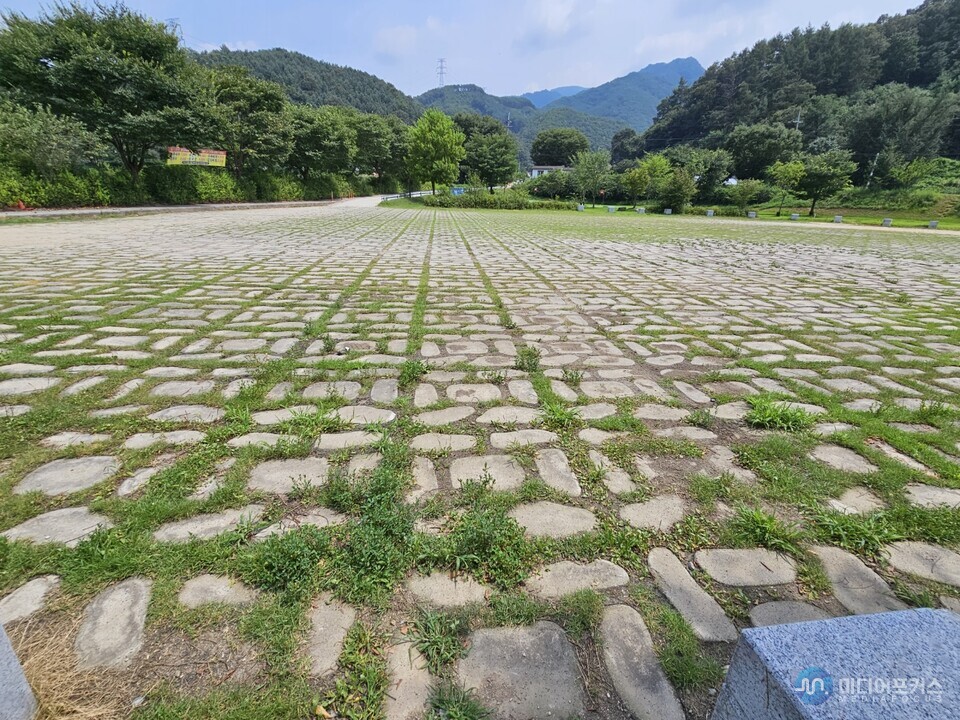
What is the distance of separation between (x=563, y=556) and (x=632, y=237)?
49.1ft

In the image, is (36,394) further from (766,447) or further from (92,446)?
(766,447)

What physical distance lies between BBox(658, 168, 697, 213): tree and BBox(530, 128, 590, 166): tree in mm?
52385

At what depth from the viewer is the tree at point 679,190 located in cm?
3778

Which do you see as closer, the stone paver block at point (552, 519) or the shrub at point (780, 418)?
the stone paver block at point (552, 519)

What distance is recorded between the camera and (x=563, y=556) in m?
1.68

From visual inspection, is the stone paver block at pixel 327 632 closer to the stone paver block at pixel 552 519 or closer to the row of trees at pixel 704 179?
the stone paver block at pixel 552 519

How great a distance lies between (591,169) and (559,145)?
5280 cm

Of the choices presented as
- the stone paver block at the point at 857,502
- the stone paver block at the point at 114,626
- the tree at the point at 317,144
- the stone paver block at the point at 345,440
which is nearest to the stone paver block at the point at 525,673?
the stone paver block at the point at 114,626

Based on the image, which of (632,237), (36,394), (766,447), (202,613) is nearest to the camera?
(202,613)

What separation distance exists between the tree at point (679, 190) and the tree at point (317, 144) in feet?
90.6

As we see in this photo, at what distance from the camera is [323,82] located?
268 feet

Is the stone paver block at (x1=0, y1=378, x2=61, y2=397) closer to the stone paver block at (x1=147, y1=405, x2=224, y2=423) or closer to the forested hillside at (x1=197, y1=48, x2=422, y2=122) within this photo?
the stone paver block at (x1=147, y1=405, x2=224, y2=423)

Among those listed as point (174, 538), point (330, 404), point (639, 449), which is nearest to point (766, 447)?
point (639, 449)

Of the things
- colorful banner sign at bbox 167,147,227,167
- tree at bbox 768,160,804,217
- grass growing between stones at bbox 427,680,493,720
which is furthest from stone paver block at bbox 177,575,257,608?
tree at bbox 768,160,804,217
